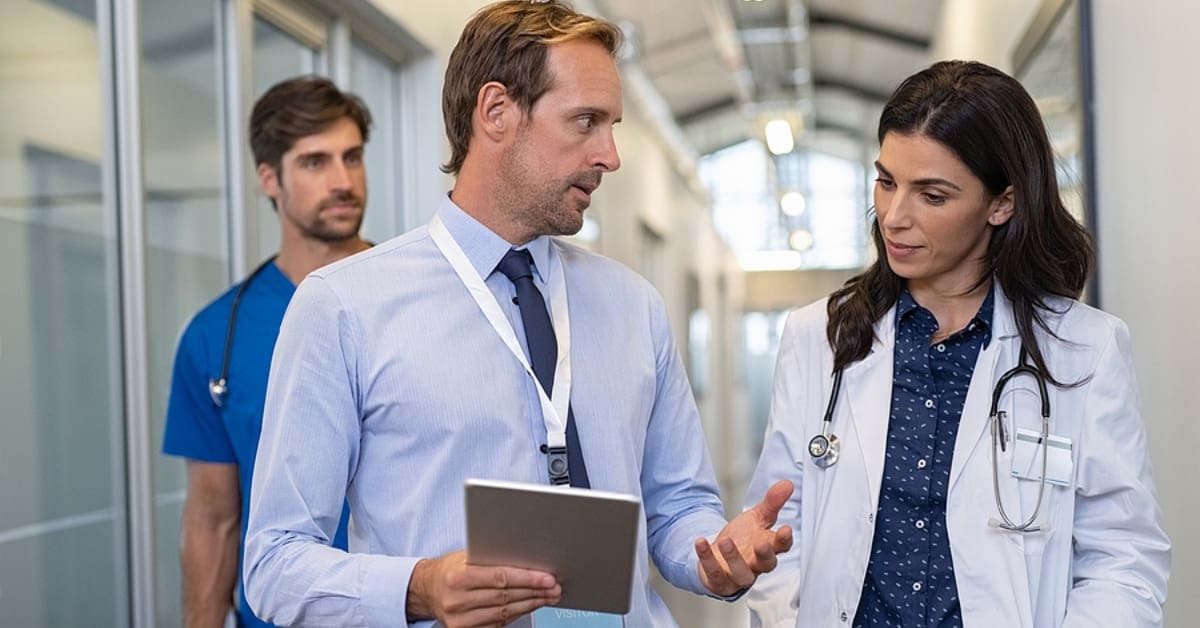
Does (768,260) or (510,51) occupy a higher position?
(768,260)

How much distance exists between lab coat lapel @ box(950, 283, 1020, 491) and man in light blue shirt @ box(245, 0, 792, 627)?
1.16 ft

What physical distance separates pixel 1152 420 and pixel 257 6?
8.06 feet

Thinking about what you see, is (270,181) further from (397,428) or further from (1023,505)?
(1023,505)

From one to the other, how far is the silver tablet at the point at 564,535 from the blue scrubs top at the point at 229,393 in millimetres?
984

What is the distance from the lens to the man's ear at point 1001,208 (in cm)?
193

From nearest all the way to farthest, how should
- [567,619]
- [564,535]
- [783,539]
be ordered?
[564,535] < [783,539] < [567,619]

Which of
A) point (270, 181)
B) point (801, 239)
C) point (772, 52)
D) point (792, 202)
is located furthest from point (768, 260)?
point (270, 181)

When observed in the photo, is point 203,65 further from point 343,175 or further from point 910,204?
point 910,204

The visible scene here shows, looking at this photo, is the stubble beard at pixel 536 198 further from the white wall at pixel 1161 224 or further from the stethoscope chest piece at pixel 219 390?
the white wall at pixel 1161 224

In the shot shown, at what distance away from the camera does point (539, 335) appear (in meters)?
1.80

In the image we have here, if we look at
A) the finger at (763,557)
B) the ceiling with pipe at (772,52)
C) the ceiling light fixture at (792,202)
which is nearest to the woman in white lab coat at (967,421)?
the finger at (763,557)

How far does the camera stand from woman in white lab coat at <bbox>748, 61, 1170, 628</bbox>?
71.4 inches

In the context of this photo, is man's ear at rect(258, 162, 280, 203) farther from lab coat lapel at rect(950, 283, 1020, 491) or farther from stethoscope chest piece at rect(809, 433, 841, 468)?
lab coat lapel at rect(950, 283, 1020, 491)

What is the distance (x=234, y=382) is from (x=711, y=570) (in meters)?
1.17
